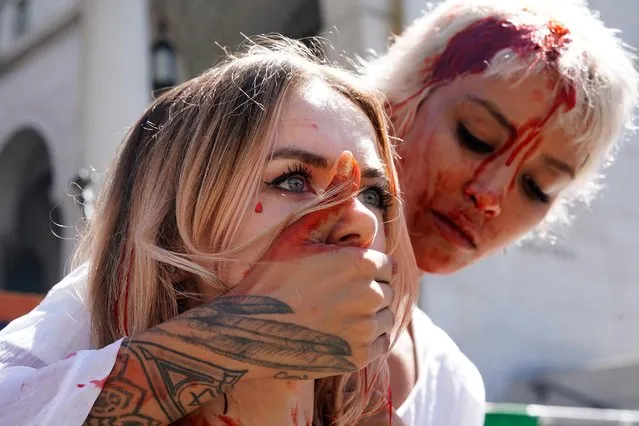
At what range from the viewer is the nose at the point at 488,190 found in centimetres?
154

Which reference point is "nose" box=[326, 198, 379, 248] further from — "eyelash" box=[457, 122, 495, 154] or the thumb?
"eyelash" box=[457, 122, 495, 154]

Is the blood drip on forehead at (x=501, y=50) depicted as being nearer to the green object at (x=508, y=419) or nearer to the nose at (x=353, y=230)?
the nose at (x=353, y=230)

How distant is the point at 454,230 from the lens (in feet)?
5.15

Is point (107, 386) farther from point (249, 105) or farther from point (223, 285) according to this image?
point (249, 105)

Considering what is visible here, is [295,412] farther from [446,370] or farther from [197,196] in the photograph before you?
[446,370]

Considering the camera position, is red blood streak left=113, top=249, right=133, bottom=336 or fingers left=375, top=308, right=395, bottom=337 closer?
fingers left=375, top=308, right=395, bottom=337

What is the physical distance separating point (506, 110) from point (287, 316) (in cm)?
87

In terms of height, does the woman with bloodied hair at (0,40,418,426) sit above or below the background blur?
above

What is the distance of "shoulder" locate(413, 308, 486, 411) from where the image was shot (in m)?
1.56

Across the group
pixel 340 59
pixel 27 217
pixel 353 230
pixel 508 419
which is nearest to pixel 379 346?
pixel 353 230

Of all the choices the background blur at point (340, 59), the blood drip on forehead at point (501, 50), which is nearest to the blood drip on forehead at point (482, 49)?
the blood drip on forehead at point (501, 50)

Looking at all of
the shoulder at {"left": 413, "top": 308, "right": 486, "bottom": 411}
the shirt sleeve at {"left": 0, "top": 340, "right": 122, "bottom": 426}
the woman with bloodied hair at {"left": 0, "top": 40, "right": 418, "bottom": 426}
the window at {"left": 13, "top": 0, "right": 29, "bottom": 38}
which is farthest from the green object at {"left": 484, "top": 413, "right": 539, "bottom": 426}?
the window at {"left": 13, "top": 0, "right": 29, "bottom": 38}

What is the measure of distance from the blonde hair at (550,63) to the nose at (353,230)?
0.73m

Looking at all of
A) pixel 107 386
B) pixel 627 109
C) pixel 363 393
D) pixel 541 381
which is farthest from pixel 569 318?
pixel 107 386
